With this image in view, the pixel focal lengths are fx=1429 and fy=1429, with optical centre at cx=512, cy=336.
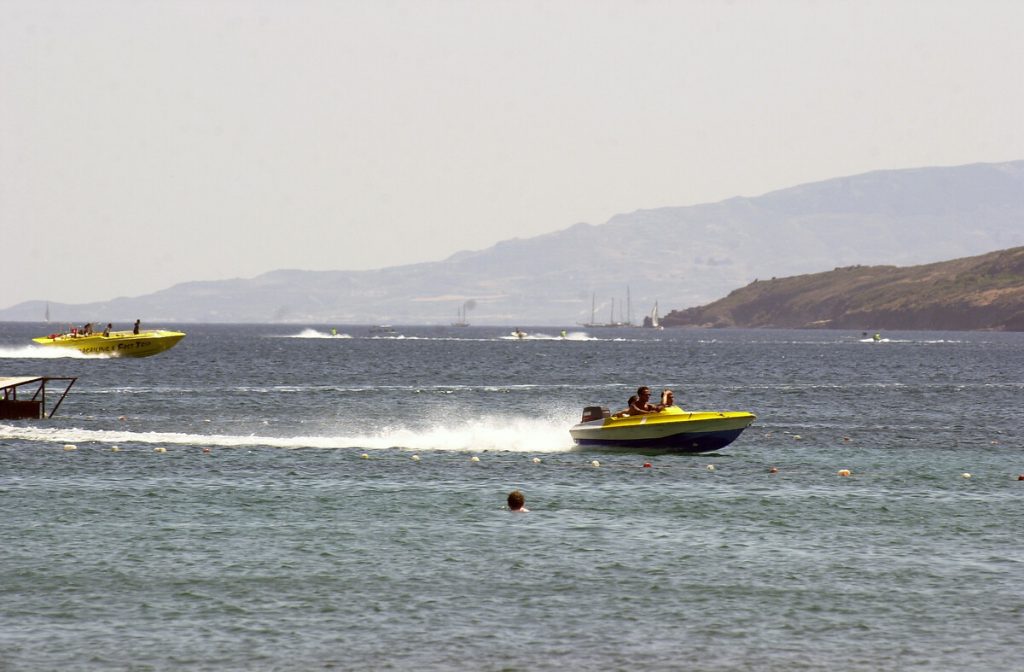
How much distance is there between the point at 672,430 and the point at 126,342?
105 metres

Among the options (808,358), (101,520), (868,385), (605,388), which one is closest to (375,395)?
(605,388)

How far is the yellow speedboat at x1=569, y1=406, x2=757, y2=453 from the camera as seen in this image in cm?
4944

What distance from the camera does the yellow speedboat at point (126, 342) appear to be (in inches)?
5679

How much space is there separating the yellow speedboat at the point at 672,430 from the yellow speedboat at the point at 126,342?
3956 inches

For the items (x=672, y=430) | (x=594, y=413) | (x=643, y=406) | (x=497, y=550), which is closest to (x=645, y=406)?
(x=643, y=406)

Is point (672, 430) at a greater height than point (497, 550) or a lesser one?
greater

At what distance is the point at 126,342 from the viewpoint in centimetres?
14475

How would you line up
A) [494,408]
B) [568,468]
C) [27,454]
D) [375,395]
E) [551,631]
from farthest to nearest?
[375,395]
[494,408]
[27,454]
[568,468]
[551,631]

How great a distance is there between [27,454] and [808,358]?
14334cm

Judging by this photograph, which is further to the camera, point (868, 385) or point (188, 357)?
point (188, 357)

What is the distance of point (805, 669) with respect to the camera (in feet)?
71.2

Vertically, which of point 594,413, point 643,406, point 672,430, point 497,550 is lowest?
point 497,550

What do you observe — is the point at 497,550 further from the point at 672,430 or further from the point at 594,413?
the point at 594,413

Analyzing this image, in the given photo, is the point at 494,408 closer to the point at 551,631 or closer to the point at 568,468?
the point at 568,468
